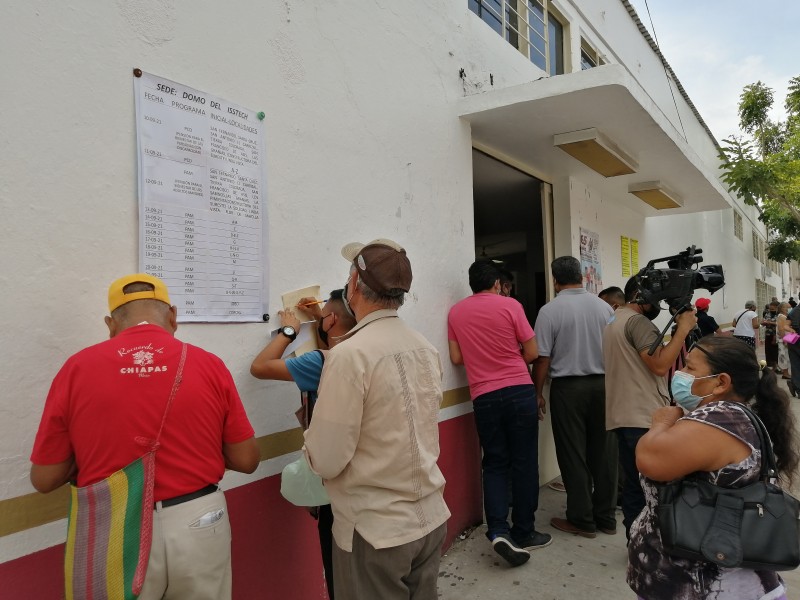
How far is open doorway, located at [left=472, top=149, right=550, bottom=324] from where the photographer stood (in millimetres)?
5734

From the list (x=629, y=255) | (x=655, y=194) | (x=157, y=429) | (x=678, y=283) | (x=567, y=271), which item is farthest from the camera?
(x=629, y=255)

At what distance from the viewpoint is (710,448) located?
176cm

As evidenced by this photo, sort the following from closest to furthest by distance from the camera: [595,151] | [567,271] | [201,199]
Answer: [201,199], [567,271], [595,151]

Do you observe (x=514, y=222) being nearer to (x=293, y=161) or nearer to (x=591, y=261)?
(x=591, y=261)

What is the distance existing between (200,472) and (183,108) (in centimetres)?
144

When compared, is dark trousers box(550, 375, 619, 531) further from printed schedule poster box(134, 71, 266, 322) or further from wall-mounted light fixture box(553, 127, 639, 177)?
printed schedule poster box(134, 71, 266, 322)

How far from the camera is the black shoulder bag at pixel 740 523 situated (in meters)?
1.68

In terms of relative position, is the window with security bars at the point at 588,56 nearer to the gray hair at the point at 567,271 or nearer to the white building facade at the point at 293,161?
the white building facade at the point at 293,161

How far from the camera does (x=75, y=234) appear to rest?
6.09 ft

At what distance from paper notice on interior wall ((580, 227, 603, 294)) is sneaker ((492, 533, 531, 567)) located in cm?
308

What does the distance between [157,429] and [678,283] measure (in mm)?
2851

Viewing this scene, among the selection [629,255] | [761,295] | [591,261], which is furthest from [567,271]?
[761,295]

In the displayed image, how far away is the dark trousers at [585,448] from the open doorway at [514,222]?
2.22 metres

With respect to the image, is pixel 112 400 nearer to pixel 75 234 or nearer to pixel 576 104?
pixel 75 234
